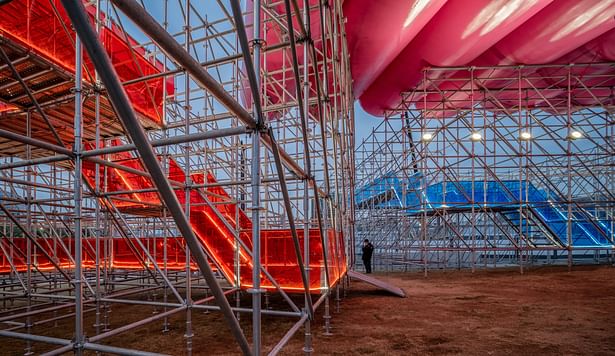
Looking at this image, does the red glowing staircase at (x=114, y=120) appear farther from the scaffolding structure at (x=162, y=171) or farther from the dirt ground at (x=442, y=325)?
the dirt ground at (x=442, y=325)

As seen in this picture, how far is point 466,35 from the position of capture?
1038 cm

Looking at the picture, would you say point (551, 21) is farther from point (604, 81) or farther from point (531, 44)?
point (604, 81)

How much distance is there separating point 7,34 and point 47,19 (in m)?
1.08

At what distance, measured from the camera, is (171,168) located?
405 inches

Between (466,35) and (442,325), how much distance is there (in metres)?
7.82

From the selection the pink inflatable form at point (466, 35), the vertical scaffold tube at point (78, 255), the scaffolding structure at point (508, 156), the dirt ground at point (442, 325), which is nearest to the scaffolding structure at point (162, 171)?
the vertical scaffold tube at point (78, 255)

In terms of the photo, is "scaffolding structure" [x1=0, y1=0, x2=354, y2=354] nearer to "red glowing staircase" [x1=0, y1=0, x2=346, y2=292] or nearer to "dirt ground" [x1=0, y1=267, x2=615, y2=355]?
"red glowing staircase" [x1=0, y1=0, x2=346, y2=292]

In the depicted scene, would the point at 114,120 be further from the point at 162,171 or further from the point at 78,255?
the point at 162,171

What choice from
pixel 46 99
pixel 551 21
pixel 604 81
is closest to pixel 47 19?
pixel 46 99

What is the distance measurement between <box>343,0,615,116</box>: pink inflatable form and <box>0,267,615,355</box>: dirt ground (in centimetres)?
636

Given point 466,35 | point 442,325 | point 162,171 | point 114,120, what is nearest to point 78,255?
point 162,171

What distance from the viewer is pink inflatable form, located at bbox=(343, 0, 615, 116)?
9.30 m

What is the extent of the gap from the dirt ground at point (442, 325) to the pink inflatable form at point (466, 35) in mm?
6357

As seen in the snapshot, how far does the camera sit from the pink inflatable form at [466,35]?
9.30 metres
